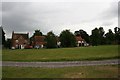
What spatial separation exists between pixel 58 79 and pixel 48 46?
201 ft

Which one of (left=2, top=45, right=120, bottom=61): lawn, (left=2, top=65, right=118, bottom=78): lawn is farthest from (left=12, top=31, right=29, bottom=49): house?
(left=2, top=65, right=118, bottom=78): lawn

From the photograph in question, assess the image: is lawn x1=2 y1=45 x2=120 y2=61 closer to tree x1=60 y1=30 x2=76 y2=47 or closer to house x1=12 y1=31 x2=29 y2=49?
tree x1=60 y1=30 x2=76 y2=47

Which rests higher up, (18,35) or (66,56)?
(18,35)

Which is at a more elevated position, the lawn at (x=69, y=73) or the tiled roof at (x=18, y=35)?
the tiled roof at (x=18, y=35)

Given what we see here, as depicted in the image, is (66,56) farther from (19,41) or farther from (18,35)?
(18,35)

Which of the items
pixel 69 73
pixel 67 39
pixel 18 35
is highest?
pixel 18 35

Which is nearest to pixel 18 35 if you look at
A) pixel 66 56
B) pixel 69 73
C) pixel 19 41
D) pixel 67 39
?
pixel 19 41

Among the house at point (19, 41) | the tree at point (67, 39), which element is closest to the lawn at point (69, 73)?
the tree at point (67, 39)

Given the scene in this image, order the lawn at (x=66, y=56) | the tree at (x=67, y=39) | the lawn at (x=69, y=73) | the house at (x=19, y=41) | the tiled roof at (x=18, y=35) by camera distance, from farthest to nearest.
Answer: the tiled roof at (x=18, y=35) < the house at (x=19, y=41) < the tree at (x=67, y=39) < the lawn at (x=66, y=56) < the lawn at (x=69, y=73)

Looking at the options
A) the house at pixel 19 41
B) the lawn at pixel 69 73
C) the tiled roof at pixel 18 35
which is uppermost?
the tiled roof at pixel 18 35

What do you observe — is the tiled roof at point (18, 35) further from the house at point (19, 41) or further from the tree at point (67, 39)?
the tree at point (67, 39)

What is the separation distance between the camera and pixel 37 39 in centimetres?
10806

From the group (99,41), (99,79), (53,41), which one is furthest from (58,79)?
(99,41)

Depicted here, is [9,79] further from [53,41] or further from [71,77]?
[53,41]
